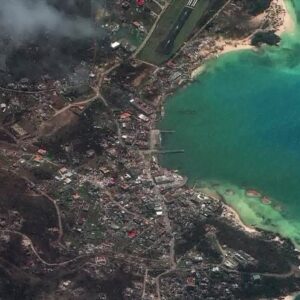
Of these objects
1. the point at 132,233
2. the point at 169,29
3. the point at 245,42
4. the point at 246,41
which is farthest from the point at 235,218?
the point at 169,29

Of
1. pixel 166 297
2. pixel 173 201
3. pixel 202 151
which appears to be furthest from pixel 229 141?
pixel 166 297

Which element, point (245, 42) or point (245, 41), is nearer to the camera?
point (245, 42)

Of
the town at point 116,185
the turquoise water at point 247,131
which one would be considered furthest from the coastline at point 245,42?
the turquoise water at point 247,131

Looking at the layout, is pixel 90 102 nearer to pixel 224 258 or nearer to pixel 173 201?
pixel 173 201

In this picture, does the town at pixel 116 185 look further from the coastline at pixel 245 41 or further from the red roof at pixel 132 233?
the coastline at pixel 245 41

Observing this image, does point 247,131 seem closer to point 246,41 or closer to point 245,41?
point 245,41

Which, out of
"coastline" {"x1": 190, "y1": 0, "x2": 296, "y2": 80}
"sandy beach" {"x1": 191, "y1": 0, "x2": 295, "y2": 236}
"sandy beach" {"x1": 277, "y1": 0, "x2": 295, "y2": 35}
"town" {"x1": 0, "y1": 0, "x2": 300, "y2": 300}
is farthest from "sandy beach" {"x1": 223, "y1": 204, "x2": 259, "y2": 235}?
"sandy beach" {"x1": 277, "y1": 0, "x2": 295, "y2": 35}

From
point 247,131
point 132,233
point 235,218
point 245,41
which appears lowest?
point 132,233

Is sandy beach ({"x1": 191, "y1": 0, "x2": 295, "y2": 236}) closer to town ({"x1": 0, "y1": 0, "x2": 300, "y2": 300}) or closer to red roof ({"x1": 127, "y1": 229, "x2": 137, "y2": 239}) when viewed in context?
town ({"x1": 0, "y1": 0, "x2": 300, "y2": 300})
